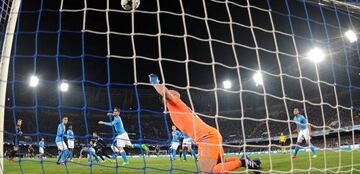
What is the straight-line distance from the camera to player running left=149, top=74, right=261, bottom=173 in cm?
482

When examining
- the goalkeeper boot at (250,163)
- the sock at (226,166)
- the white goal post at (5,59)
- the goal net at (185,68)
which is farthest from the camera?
the goal net at (185,68)

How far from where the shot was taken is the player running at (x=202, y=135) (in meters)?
4.82

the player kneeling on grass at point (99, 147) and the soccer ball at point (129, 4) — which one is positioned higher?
the soccer ball at point (129, 4)

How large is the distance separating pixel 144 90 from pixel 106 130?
8.51 metres

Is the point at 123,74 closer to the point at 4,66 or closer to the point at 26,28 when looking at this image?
the point at 26,28

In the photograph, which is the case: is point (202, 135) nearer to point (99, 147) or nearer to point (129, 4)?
point (129, 4)

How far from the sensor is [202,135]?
197 inches

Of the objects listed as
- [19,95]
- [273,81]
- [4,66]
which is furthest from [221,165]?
[19,95]

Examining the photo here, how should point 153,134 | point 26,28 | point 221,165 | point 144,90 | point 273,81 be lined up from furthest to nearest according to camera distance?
1. point 144,90
2. point 153,134
3. point 273,81
4. point 26,28
5. point 221,165

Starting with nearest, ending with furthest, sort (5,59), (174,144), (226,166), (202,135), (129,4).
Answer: (5,59)
(226,166)
(202,135)
(129,4)
(174,144)

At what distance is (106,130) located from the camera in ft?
130

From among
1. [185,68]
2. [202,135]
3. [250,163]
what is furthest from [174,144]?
[202,135]

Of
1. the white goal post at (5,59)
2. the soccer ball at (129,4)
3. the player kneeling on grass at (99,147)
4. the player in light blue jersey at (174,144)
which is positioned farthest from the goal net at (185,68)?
the white goal post at (5,59)

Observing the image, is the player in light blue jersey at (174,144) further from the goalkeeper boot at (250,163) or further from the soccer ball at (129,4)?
the soccer ball at (129,4)
